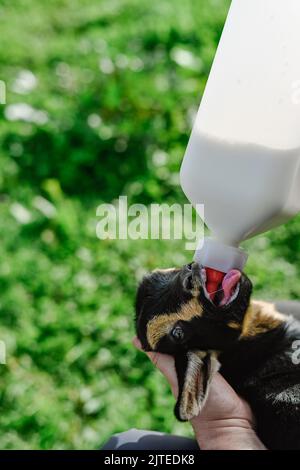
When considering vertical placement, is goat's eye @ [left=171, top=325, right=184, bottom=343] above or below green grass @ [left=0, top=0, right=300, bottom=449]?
above

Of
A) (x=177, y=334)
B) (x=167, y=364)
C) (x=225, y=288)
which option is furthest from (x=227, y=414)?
(x=225, y=288)

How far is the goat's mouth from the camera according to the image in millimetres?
1329

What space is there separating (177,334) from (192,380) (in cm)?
11

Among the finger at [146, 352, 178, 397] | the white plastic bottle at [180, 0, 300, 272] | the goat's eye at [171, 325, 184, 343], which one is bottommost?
the finger at [146, 352, 178, 397]

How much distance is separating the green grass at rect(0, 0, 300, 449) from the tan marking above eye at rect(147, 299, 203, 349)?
1.05 metres

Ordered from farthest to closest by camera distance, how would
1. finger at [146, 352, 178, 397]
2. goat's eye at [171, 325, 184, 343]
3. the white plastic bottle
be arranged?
1. finger at [146, 352, 178, 397]
2. goat's eye at [171, 325, 184, 343]
3. the white plastic bottle

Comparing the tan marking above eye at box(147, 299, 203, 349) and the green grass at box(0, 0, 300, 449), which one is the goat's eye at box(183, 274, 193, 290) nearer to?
the tan marking above eye at box(147, 299, 203, 349)

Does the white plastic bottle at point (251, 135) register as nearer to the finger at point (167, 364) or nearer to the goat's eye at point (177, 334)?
the goat's eye at point (177, 334)

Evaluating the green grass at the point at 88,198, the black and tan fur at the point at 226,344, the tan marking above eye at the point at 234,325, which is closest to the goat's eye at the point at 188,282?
Answer: the black and tan fur at the point at 226,344

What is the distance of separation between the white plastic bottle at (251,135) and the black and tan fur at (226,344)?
0.11 metres

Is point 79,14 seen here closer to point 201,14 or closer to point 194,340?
point 201,14

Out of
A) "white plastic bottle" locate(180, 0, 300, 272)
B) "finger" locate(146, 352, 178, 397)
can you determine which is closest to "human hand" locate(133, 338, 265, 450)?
"finger" locate(146, 352, 178, 397)

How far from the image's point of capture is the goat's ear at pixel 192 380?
4.43ft
